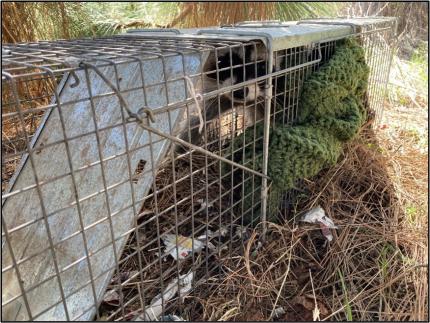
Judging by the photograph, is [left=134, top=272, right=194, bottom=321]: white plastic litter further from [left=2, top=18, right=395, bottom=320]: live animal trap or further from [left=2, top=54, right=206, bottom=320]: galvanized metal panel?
→ [left=2, top=54, right=206, bottom=320]: galvanized metal panel

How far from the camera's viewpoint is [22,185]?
1106mm

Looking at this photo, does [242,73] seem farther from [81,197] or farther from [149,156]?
[81,197]

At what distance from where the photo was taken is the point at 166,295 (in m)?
1.05

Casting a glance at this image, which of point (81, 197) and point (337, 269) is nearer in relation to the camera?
point (81, 197)

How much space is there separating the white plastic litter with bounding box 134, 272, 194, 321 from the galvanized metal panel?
0.50 feet

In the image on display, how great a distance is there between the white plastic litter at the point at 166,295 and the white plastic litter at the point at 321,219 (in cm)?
51

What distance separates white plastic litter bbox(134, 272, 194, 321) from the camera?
3.27 ft

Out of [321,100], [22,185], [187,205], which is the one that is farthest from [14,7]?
[321,100]

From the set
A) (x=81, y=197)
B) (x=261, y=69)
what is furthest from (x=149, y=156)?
(x=261, y=69)

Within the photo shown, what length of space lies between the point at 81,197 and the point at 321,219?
2.74ft

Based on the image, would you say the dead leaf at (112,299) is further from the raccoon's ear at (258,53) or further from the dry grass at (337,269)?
the raccoon's ear at (258,53)

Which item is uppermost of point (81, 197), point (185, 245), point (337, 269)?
point (81, 197)

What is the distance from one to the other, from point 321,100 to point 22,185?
1021 millimetres

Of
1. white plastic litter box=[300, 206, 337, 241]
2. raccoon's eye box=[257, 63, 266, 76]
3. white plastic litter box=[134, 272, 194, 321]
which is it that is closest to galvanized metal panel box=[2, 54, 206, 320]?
white plastic litter box=[134, 272, 194, 321]
